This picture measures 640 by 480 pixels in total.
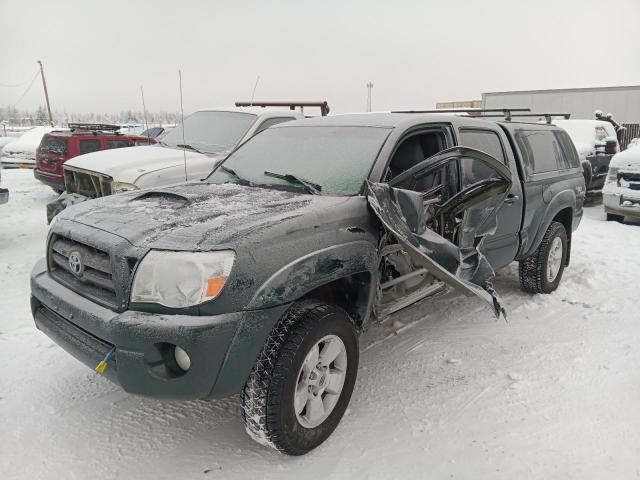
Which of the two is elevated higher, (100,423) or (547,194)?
(547,194)

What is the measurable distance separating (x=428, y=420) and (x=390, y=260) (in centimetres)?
106

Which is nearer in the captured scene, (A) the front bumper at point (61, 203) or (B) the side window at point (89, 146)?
(A) the front bumper at point (61, 203)

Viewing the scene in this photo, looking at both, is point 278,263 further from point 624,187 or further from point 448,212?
point 624,187

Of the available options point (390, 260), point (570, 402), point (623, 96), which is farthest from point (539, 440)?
point (623, 96)

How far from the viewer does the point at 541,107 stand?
24.5 meters

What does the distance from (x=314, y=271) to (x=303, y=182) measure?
88 cm

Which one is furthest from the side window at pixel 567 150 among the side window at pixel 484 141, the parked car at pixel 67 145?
the parked car at pixel 67 145

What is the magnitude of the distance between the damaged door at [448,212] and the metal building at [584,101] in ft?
74.7

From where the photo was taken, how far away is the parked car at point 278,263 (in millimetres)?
2352

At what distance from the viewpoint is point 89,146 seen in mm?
10008

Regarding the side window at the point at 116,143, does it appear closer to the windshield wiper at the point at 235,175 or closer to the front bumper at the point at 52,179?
the front bumper at the point at 52,179

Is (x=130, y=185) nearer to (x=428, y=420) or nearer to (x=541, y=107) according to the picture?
(x=428, y=420)

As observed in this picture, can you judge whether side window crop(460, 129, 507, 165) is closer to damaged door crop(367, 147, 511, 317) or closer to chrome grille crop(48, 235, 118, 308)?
damaged door crop(367, 147, 511, 317)

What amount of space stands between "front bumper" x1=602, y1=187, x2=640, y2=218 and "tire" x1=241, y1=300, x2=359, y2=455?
7.56m
